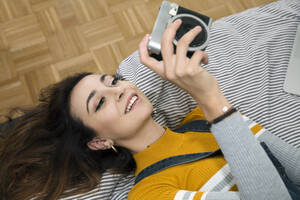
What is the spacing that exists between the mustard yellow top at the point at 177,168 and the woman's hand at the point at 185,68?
27cm

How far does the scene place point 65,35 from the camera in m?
1.69

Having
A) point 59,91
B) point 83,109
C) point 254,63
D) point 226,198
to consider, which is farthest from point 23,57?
point 226,198

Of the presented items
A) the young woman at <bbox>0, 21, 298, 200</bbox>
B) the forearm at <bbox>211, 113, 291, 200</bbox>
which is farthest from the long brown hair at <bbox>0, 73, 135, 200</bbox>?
the forearm at <bbox>211, 113, 291, 200</bbox>

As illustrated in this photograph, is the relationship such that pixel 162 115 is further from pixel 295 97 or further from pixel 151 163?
pixel 295 97

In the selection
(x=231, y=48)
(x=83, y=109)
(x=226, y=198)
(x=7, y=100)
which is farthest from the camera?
(x=7, y=100)

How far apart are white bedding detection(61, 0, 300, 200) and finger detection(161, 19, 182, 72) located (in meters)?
0.44

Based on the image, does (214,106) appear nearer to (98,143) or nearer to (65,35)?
(98,143)

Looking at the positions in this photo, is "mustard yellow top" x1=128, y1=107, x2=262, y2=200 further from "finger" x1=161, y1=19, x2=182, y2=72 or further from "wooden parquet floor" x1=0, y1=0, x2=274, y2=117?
Answer: "wooden parquet floor" x1=0, y1=0, x2=274, y2=117

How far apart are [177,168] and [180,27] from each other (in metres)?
0.47

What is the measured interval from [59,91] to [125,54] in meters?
0.70

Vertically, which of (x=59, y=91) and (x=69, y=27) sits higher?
(x=69, y=27)

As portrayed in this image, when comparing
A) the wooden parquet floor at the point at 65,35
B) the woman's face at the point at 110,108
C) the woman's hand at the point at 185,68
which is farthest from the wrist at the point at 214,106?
the wooden parquet floor at the point at 65,35

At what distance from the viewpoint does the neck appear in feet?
3.00

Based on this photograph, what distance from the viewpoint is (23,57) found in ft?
5.39
